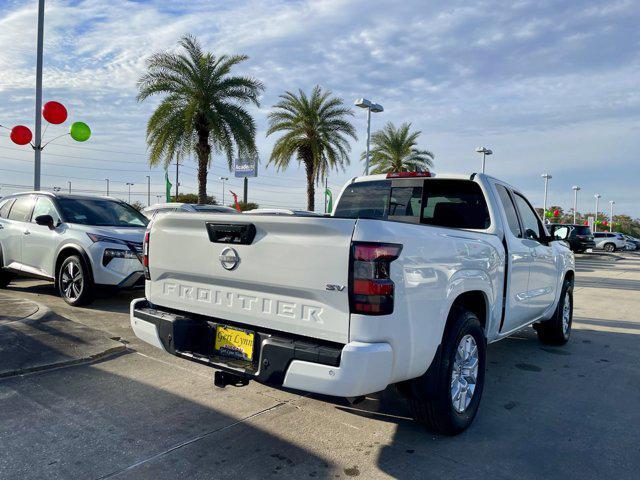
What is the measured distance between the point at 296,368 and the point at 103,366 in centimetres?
276

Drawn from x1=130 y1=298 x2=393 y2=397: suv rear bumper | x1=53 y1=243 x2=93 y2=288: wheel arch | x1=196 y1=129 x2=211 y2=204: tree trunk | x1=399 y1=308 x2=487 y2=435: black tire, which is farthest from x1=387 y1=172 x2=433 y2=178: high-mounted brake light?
x1=196 y1=129 x2=211 y2=204: tree trunk

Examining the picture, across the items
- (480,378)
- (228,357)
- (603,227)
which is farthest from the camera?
(603,227)

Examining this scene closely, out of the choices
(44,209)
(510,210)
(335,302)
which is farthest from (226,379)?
(44,209)

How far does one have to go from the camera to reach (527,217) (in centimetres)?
542

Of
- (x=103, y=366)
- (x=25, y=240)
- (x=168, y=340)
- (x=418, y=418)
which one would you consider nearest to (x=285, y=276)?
(x=168, y=340)

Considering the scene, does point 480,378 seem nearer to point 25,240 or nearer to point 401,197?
point 401,197

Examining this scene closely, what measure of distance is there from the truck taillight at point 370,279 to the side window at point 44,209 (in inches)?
254

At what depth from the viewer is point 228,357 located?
10.7 feet

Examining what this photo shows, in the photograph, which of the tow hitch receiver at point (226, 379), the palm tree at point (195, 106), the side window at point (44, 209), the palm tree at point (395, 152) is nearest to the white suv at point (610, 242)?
the palm tree at point (395, 152)

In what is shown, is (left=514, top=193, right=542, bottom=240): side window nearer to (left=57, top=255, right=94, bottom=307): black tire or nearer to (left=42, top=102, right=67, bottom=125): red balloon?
(left=57, top=255, right=94, bottom=307): black tire

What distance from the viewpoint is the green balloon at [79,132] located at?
12266mm

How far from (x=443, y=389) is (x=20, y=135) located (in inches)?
495

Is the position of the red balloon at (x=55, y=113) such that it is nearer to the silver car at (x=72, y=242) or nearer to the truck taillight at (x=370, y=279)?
the silver car at (x=72, y=242)

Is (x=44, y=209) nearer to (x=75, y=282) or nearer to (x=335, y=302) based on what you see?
(x=75, y=282)
